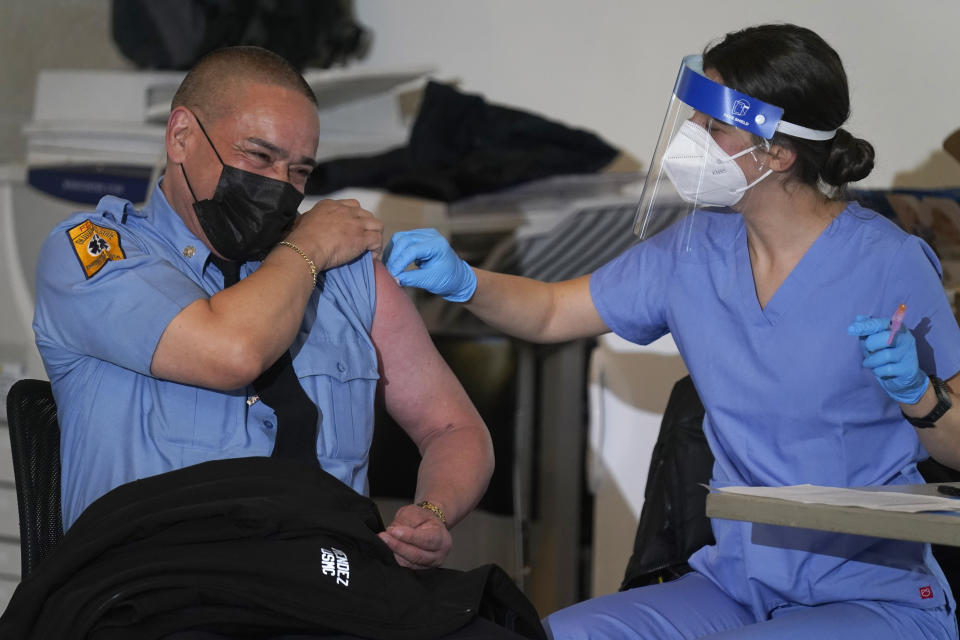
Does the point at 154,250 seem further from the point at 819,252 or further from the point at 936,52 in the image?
the point at 936,52

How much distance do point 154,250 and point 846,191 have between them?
1.05 metres

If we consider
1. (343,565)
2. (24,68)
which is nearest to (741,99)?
(343,565)

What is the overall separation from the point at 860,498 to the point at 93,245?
102 cm

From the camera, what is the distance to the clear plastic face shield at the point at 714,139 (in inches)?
60.2

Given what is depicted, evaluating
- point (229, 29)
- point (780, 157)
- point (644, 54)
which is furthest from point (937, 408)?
point (229, 29)

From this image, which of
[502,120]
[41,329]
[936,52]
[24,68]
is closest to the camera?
[41,329]

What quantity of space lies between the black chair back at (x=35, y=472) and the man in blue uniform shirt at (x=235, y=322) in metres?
0.04

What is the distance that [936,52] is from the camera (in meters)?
2.62

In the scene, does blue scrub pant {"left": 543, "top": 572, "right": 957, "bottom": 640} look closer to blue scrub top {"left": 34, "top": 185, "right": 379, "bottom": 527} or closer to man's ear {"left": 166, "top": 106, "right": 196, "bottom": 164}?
blue scrub top {"left": 34, "top": 185, "right": 379, "bottom": 527}

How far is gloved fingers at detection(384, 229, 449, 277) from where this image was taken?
1.69m

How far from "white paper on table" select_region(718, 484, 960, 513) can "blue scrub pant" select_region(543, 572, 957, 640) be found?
24cm

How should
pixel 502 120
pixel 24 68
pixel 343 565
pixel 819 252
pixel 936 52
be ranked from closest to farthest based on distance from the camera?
pixel 343 565 < pixel 819 252 < pixel 936 52 < pixel 502 120 < pixel 24 68

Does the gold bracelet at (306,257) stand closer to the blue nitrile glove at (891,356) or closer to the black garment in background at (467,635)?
the black garment in background at (467,635)

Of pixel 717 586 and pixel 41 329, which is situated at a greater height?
pixel 41 329
